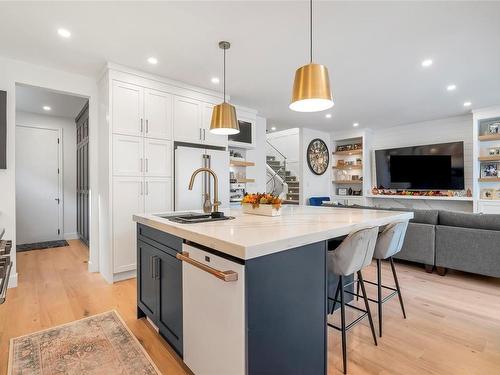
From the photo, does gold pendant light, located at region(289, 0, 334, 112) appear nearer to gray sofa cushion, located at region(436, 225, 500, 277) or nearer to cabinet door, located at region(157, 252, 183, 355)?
cabinet door, located at region(157, 252, 183, 355)

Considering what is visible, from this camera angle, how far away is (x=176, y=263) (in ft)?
→ 5.69

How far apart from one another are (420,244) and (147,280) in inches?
133

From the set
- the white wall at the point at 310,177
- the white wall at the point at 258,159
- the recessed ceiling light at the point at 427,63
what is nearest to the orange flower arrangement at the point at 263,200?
the recessed ceiling light at the point at 427,63

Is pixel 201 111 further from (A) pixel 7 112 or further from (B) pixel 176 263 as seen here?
(B) pixel 176 263

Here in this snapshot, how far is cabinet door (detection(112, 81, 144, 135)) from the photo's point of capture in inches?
133

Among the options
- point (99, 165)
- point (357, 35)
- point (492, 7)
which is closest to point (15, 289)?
point (99, 165)

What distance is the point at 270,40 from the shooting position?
2.82m

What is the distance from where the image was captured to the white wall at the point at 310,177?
7004 mm

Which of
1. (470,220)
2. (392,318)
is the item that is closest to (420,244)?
(470,220)

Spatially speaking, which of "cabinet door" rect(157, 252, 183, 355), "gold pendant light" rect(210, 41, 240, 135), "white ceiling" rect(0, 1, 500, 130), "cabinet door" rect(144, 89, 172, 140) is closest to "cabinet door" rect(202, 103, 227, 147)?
"white ceiling" rect(0, 1, 500, 130)

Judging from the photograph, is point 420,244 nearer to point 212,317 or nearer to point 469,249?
point 469,249

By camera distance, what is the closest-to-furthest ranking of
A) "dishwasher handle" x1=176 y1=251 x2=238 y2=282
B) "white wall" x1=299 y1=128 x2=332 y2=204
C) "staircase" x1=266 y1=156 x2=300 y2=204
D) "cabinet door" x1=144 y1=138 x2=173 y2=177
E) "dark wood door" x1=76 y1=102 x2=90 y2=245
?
"dishwasher handle" x1=176 y1=251 x2=238 y2=282
"cabinet door" x1=144 y1=138 x2=173 y2=177
"dark wood door" x1=76 y1=102 x2=90 y2=245
"white wall" x1=299 y1=128 x2=332 y2=204
"staircase" x1=266 y1=156 x2=300 y2=204

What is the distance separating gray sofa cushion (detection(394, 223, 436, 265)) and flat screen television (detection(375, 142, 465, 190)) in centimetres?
333

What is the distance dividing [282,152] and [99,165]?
6121 mm
